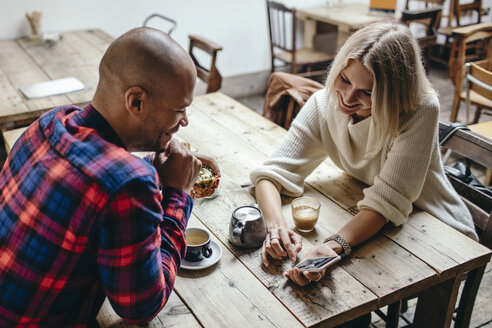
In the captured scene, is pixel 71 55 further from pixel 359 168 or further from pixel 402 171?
pixel 402 171

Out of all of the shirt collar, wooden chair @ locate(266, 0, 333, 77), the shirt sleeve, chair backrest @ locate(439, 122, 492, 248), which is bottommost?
wooden chair @ locate(266, 0, 333, 77)

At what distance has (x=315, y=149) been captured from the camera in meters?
1.66

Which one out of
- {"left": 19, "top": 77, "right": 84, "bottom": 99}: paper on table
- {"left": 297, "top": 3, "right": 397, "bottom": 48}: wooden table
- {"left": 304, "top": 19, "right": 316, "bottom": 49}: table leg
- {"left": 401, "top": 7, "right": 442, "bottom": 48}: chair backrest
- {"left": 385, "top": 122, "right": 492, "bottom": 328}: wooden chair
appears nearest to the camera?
{"left": 385, "top": 122, "right": 492, "bottom": 328}: wooden chair

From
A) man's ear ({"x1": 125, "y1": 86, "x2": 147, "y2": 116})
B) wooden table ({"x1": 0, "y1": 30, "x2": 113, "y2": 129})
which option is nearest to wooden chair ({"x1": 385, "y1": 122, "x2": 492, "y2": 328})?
man's ear ({"x1": 125, "y1": 86, "x2": 147, "y2": 116})

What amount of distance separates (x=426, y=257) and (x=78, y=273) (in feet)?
2.76

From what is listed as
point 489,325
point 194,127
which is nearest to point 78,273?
point 194,127

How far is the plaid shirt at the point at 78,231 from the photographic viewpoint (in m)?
0.85

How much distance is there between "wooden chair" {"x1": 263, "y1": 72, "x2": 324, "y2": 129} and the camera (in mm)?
2230

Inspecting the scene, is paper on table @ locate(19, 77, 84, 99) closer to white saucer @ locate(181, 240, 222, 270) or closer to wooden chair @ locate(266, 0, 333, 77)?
white saucer @ locate(181, 240, 222, 270)

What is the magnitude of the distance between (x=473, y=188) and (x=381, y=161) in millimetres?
447

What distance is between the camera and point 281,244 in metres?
1.29

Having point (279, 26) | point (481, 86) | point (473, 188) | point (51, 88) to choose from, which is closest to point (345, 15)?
point (279, 26)

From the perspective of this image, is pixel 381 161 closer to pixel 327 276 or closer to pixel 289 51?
pixel 327 276

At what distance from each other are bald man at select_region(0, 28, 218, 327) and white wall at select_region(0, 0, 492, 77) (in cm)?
306
